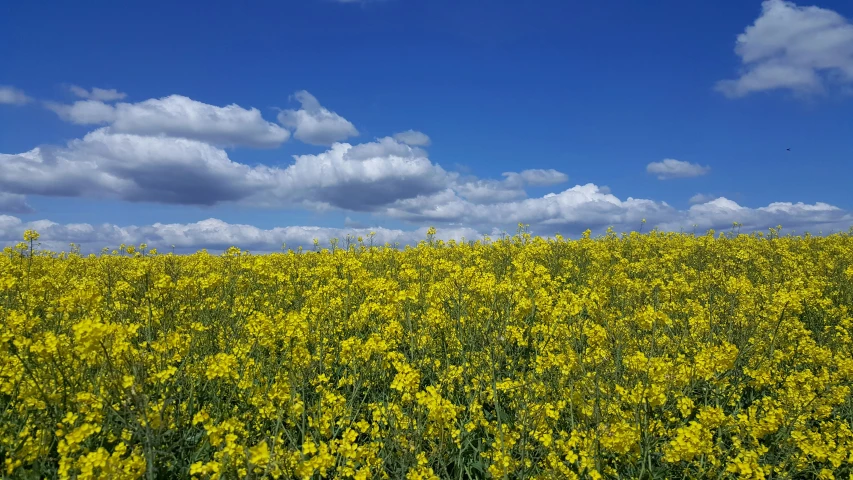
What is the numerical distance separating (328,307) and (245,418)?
7.59 feet

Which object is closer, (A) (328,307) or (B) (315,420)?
(B) (315,420)

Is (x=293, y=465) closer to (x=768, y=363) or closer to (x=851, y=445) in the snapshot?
(x=851, y=445)

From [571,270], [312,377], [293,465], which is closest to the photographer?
[293,465]

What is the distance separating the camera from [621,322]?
17.9 ft

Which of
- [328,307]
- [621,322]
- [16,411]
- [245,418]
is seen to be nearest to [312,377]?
[245,418]

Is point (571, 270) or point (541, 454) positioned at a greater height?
point (571, 270)

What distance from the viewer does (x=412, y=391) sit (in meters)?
3.98

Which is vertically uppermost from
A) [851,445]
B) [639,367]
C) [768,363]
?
[639,367]

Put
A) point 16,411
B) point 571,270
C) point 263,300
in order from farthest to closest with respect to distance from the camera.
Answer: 1. point 571,270
2. point 263,300
3. point 16,411

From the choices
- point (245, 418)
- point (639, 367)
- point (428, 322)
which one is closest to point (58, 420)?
point (245, 418)

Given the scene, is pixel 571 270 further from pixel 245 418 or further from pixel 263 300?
pixel 245 418

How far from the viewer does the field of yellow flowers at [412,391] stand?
3461 mm

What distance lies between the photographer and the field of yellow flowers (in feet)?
11.4

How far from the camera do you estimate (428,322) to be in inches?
238
